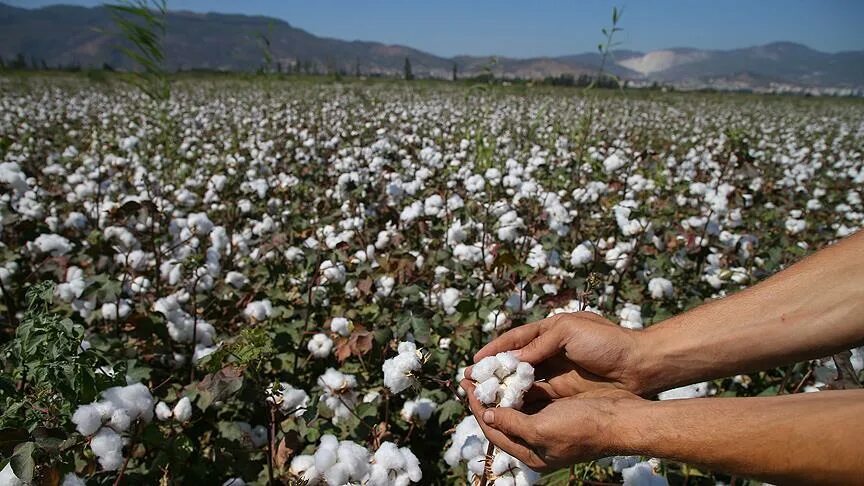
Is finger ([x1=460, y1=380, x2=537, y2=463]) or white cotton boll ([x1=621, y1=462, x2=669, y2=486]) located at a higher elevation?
finger ([x1=460, y1=380, x2=537, y2=463])

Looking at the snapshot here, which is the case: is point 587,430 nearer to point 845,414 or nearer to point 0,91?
point 845,414

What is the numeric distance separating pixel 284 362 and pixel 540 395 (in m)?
1.57

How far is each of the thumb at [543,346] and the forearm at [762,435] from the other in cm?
54

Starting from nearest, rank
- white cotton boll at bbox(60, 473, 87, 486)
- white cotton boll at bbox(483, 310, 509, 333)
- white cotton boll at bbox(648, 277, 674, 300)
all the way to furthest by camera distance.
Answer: white cotton boll at bbox(60, 473, 87, 486)
white cotton boll at bbox(483, 310, 509, 333)
white cotton boll at bbox(648, 277, 674, 300)

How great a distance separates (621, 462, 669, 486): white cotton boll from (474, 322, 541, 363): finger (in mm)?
517

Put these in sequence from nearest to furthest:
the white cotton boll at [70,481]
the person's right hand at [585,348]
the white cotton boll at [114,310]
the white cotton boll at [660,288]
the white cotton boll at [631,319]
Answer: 1. the white cotton boll at [70,481]
2. the person's right hand at [585,348]
3. the white cotton boll at [631,319]
4. the white cotton boll at [114,310]
5. the white cotton boll at [660,288]

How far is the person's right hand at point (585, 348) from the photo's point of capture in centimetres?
168

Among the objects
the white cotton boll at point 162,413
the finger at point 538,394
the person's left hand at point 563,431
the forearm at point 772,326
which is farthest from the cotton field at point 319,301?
the forearm at point 772,326

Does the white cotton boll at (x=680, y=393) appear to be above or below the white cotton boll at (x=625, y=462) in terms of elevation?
above

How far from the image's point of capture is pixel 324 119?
1258 cm

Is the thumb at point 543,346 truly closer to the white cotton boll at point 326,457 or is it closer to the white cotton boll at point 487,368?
the white cotton boll at point 487,368

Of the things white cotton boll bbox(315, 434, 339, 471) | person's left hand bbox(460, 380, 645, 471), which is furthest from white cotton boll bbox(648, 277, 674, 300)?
white cotton boll bbox(315, 434, 339, 471)

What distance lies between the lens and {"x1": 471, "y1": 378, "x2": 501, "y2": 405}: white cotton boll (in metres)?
1.39

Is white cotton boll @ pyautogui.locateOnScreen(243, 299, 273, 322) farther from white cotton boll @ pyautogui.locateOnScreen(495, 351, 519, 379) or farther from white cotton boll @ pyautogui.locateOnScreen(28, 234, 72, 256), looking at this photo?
white cotton boll @ pyautogui.locateOnScreen(495, 351, 519, 379)
